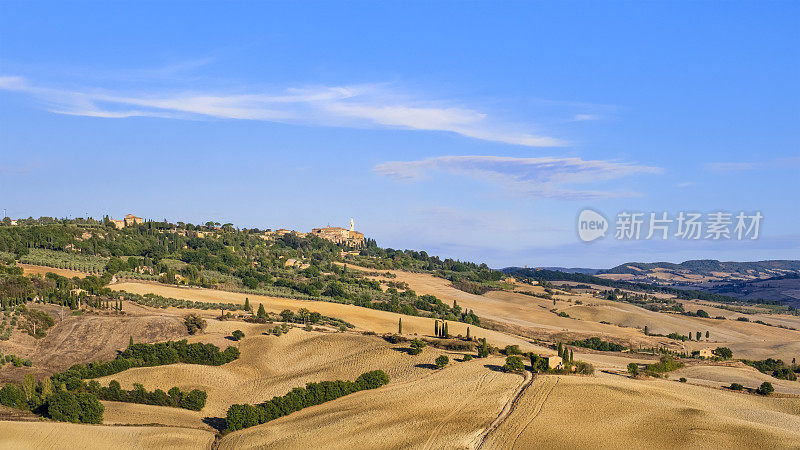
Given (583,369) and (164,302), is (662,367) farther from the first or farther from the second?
(164,302)

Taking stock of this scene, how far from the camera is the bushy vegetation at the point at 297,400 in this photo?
54.6 metres

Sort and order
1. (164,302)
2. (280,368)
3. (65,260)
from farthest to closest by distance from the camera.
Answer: (65,260), (164,302), (280,368)

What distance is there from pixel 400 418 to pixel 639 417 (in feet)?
57.3

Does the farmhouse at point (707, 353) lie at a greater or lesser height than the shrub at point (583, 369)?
lesser

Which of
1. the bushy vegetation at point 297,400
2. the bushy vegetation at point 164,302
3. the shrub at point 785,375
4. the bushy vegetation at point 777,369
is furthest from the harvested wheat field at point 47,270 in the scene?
the shrub at point 785,375

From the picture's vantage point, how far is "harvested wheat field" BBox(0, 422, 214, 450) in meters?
49.3

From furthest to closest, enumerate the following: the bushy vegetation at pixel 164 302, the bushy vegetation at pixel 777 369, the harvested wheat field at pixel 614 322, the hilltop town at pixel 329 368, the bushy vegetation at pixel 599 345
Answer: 1. the harvested wheat field at pixel 614 322
2. the bushy vegetation at pixel 599 345
3. the bushy vegetation at pixel 164 302
4. the bushy vegetation at pixel 777 369
5. the hilltop town at pixel 329 368

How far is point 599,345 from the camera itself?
104m

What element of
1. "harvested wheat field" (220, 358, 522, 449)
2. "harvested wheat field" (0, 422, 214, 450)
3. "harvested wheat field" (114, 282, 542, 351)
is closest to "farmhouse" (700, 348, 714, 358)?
"harvested wheat field" (114, 282, 542, 351)

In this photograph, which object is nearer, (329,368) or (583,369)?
(583,369)

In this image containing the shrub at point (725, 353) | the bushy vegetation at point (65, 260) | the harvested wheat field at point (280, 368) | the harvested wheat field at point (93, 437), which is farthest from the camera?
the bushy vegetation at point (65, 260)

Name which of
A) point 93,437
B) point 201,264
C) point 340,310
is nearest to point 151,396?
point 93,437

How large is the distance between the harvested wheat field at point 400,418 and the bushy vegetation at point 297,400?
659 mm

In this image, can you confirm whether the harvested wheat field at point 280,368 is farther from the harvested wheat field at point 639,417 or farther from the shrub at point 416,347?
the harvested wheat field at point 639,417
